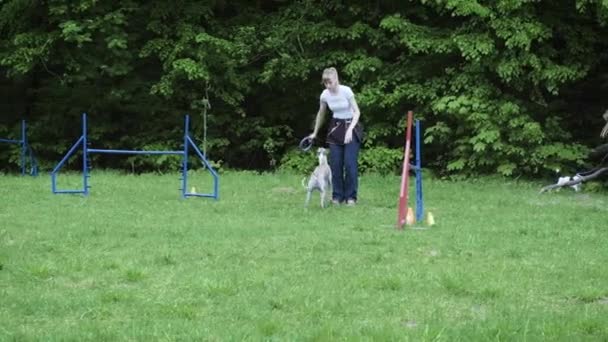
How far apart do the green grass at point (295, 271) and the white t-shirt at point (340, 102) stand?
1.20 metres

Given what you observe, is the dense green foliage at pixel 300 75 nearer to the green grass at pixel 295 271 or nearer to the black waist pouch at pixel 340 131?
the green grass at pixel 295 271

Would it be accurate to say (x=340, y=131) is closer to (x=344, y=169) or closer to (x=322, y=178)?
(x=344, y=169)

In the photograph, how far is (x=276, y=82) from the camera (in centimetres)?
1795

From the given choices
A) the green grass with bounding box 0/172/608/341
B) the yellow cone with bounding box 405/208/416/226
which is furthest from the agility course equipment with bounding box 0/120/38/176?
the yellow cone with bounding box 405/208/416/226

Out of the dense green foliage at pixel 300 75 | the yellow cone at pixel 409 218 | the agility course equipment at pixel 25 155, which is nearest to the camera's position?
the yellow cone at pixel 409 218

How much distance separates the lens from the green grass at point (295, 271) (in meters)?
4.80

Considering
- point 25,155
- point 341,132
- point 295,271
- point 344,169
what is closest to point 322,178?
point 344,169

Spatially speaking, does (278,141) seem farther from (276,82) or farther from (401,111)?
(401,111)

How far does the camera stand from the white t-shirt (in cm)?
1030

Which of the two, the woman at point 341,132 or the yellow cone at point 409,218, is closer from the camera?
the yellow cone at point 409,218

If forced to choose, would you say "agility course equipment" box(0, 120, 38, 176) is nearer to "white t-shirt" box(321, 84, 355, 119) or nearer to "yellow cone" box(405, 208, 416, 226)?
"white t-shirt" box(321, 84, 355, 119)

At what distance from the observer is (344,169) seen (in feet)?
34.5

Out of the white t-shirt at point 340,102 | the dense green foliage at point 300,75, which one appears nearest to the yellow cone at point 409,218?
the white t-shirt at point 340,102

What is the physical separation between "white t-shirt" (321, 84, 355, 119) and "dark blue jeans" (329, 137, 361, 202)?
0.34 meters
